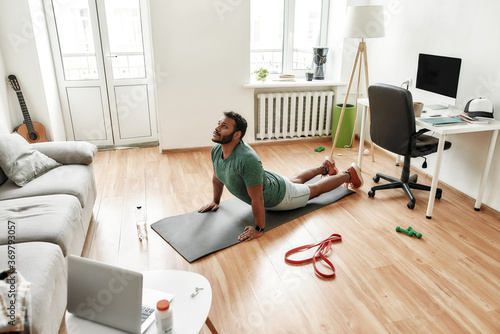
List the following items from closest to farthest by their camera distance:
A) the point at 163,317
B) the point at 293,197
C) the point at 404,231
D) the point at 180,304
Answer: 1. the point at 163,317
2. the point at 180,304
3. the point at 404,231
4. the point at 293,197

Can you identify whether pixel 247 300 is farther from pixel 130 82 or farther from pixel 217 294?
pixel 130 82

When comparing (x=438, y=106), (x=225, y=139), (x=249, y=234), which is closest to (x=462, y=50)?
(x=438, y=106)

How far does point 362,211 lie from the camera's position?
3.14 meters

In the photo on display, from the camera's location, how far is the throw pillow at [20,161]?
2.47 meters

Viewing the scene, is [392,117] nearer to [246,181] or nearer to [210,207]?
[246,181]

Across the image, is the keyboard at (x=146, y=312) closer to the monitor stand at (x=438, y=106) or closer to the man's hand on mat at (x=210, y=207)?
the man's hand on mat at (x=210, y=207)

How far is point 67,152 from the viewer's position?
2.83 meters

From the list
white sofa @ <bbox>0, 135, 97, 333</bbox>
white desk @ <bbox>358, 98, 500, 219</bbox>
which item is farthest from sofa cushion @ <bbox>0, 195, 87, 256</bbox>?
white desk @ <bbox>358, 98, 500, 219</bbox>

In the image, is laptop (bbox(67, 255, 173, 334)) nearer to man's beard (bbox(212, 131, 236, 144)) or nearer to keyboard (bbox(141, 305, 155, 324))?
keyboard (bbox(141, 305, 155, 324))

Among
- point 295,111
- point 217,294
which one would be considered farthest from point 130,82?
point 217,294

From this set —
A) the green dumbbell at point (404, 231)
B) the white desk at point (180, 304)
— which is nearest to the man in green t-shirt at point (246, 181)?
the green dumbbell at point (404, 231)

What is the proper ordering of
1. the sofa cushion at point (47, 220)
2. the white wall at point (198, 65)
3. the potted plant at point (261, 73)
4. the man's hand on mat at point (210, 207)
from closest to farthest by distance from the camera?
the sofa cushion at point (47, 220) → the man's hand on mat at point (210, 207) → the white wall at point (198, 65) → the potted plant at point (261, 73)

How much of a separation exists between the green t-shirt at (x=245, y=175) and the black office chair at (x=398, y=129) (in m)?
0.98

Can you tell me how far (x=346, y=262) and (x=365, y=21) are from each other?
238 centimetres
